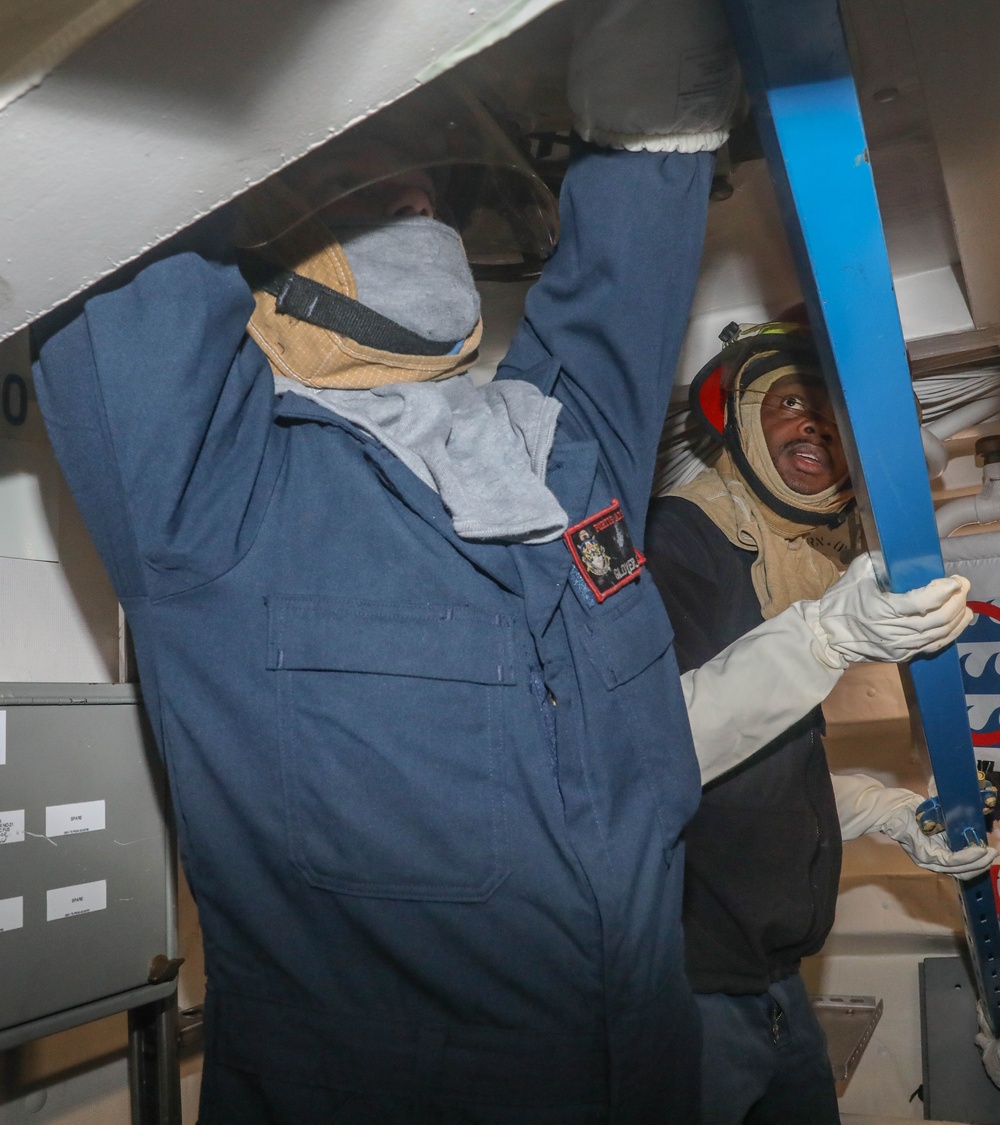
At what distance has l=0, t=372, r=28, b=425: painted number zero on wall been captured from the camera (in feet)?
4.51

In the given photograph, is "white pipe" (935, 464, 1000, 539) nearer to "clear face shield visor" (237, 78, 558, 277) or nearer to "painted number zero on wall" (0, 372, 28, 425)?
"clear face shield visor" (237, 78, 558, 277)

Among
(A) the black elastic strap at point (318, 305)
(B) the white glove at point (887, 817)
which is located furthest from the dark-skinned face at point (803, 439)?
(A) the black elastic strap at point (318, 305)

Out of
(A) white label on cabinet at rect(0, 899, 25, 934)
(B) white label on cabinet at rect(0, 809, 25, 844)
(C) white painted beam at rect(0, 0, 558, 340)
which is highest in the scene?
(C) white painted beam at rect(0, 0, 558, 340)

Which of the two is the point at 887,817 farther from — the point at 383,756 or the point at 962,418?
the point at 383,756

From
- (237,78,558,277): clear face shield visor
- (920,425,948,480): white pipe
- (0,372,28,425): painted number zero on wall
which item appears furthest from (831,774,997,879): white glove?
(0,372,28,425): painted number zero on wall

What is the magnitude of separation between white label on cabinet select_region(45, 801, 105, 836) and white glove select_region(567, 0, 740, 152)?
1135mm

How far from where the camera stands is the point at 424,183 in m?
1.20

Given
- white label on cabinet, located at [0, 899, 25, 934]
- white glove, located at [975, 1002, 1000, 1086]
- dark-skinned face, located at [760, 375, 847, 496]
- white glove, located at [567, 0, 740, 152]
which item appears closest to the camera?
white glove, located at [567, 0, 740, 152]

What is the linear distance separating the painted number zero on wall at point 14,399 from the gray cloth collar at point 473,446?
51 centimetres

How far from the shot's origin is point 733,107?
106 cm

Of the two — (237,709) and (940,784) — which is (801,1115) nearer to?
(940,784)

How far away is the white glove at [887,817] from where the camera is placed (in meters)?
2.10

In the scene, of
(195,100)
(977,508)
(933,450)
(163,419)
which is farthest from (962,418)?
(195,100)

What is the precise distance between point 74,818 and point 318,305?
0.85 metres
